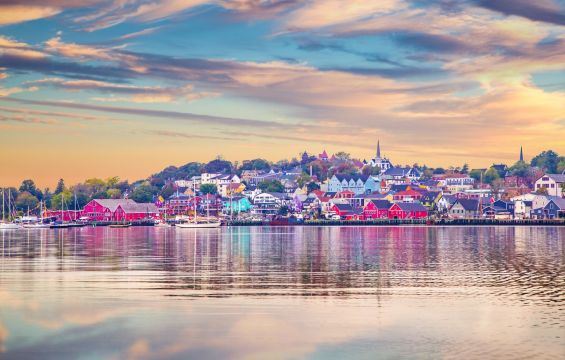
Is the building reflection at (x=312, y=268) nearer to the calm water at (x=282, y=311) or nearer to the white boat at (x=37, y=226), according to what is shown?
the calm water at (x=282, y=311)

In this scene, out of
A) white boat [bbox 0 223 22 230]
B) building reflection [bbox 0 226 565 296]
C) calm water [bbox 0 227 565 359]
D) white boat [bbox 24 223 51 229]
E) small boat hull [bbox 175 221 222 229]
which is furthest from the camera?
white boat [bbox 24 223 51 229]

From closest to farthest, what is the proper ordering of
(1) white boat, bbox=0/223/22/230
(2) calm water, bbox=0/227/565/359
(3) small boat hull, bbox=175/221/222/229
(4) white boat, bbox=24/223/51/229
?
(2) calm water, bbox=0/227/565/359 < (1) white boat, bbox=0/223/22/230 < (3) small boat hull, bbox=175/221/222/229 < (4) white boat, bbox=24/223/51/229

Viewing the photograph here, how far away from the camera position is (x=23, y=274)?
47281 millimetres

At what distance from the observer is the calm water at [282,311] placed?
82.0 ft

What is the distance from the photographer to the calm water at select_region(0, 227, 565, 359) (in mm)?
25000

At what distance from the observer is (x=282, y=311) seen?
104ft

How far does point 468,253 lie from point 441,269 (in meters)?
18.5

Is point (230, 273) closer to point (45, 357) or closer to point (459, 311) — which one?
point (459, 311)

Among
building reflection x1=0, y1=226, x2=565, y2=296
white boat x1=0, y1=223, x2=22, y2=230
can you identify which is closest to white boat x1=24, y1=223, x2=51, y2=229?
white boat x1=0, y1=223, x2=22, y2=230

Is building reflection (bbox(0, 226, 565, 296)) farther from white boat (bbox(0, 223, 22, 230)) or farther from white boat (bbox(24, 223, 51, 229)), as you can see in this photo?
white boat (bbox(24, 223, 51, 229))

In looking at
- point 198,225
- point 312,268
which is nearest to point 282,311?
point 312,268

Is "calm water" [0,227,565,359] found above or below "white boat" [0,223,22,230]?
below

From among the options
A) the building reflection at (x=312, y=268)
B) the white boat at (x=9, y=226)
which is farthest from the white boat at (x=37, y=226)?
the building reflection at (x=312, y=268)

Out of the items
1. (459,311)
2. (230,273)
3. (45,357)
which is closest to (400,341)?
(459,311)
